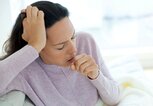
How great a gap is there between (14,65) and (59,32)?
19 centimetres

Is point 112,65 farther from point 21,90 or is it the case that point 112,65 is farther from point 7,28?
point 21,90

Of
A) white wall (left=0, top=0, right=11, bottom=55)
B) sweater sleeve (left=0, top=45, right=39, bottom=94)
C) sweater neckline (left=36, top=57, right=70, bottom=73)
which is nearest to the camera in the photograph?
sweater sleeve (left=0, top=45, right=39, bottom=94)

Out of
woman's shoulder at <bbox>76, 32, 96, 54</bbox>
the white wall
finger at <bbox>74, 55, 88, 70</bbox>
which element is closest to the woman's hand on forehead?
finger at <bbox>74, 55, 88, 70</bbox>

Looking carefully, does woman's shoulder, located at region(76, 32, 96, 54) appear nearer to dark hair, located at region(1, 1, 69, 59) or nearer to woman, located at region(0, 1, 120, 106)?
woman, located at region(0, 1, 120, 106)

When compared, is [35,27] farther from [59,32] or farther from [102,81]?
[102,81]

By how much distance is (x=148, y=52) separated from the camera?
5.98ft

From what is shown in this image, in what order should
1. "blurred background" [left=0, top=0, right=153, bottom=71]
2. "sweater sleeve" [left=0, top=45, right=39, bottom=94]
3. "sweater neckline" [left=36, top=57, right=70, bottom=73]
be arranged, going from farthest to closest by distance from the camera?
"blurred background" [left=0, top=0, right=153, bottom=71]
"sweater neckline" [left=36, top=57, right=70, bottom=73]
"sweater sleeve" [left=0, top=45, right=39, bottom=94]

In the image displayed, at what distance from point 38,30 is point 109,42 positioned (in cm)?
105

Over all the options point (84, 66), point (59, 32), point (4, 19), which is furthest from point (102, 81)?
point (4, 19)

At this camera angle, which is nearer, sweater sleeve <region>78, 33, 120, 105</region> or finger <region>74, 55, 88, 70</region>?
finger <region>74, 55, 88, 70</region>

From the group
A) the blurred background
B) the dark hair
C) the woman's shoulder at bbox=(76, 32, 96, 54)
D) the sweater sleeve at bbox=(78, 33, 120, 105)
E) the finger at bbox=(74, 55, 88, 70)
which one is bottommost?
the blurred background

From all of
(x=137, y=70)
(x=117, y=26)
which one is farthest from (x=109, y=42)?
(x=137, y=70)

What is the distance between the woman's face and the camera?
1.00 m

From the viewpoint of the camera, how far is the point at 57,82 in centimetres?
110
